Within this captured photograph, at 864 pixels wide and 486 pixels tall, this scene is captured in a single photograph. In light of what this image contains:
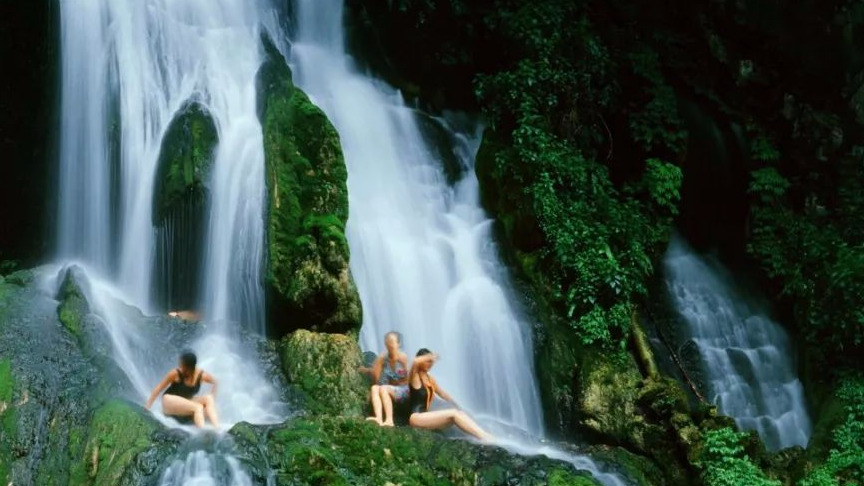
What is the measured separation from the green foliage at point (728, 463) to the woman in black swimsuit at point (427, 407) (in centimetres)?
226

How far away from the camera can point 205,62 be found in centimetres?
1092

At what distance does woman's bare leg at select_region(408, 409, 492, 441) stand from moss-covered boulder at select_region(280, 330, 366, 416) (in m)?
0.81

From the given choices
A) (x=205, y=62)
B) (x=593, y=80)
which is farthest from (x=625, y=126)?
(x=205, y=62)

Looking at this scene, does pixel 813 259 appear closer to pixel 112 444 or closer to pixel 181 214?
pixel 181 214

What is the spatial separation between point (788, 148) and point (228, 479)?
431 inches

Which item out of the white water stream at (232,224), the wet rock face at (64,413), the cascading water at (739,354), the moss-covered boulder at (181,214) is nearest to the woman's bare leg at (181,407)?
the wet rock face at (64,413)

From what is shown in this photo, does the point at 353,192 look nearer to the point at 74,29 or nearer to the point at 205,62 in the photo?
the point at 205,62

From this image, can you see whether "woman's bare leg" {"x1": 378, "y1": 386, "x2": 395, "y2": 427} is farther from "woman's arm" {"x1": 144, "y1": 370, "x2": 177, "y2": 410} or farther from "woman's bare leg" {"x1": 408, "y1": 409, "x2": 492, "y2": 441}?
"woman's arm" {"x1": 144, "y1": 370, "x2": 177, "y2": 410}

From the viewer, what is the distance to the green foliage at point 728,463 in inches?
295

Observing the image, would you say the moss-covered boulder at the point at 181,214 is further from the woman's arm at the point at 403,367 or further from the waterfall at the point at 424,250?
the woman's arm at the point at 403,367

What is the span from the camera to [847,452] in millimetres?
8352

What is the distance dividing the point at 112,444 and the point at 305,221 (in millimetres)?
3529

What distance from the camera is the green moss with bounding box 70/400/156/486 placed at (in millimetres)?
5383

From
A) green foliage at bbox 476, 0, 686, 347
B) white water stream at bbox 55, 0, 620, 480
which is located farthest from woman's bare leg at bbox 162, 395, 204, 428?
green foliage at bbox 476, 0, 686, 347
